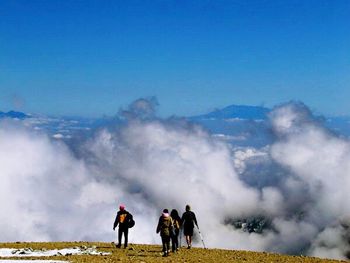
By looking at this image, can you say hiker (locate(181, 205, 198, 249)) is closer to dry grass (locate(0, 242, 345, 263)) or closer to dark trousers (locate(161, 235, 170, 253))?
dry grass (locate(0, 242, 345, 263))

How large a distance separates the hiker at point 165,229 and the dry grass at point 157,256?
568 millimetres

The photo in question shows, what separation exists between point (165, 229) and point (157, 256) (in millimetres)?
1599

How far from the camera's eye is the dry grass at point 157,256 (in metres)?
32.2

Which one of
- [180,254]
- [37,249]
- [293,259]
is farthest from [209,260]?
[37,249]

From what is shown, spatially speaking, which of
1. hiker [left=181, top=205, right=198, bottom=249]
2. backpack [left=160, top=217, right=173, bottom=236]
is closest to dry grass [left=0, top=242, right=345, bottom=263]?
hiker [left=181, top=205, right=198, bottom=249]

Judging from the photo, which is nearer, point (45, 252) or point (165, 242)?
point (165, 242)

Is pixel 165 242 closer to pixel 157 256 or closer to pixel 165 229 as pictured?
pixel 165 229

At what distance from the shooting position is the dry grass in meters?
32.2

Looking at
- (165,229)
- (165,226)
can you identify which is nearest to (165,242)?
(165,229)

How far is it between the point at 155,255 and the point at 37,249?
25.7 feet

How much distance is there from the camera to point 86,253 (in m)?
35.3

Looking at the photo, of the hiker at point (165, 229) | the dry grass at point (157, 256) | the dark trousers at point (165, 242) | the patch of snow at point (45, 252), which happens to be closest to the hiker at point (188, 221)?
the dry grass at point (157, 256)

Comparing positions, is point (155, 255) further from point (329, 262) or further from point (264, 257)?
point (329, 262)

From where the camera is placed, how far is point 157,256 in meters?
34.3
